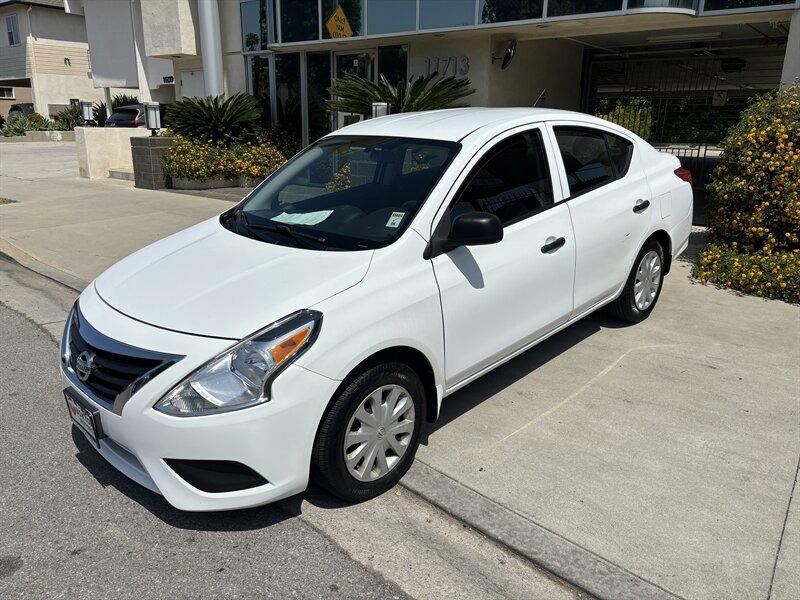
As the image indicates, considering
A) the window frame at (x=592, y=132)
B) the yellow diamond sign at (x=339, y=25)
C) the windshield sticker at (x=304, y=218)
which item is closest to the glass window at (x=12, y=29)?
the yellow diamond sign at (x=339, y=25)

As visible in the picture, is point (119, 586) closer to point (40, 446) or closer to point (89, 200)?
point (40, 446)

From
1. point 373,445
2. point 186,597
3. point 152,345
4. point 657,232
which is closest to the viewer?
point 186,597

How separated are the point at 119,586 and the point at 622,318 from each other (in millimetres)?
4148

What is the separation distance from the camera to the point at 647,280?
530 centimetres

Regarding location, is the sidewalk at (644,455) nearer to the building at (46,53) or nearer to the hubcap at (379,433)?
the hubcap at (379,433)

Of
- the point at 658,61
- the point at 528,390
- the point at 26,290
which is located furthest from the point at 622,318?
the point at 658,61

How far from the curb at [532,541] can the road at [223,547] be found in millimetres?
46

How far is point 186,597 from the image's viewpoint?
2.55 meters

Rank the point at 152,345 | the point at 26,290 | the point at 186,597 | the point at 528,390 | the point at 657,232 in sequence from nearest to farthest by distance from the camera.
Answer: the point at 186,597 < the point at 152,345 < the point at 528,390 < the point at 657,232 < the point at 26,290

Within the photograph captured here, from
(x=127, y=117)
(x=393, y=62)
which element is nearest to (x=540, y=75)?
(x=393, y=62)

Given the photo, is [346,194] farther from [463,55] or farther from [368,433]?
[463,55]

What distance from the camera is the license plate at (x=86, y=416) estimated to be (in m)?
2.85

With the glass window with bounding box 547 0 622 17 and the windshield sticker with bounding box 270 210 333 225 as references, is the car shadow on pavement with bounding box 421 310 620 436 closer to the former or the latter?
the windshield sticker with bounding box 270 210 333 225

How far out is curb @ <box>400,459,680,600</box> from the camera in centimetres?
260
